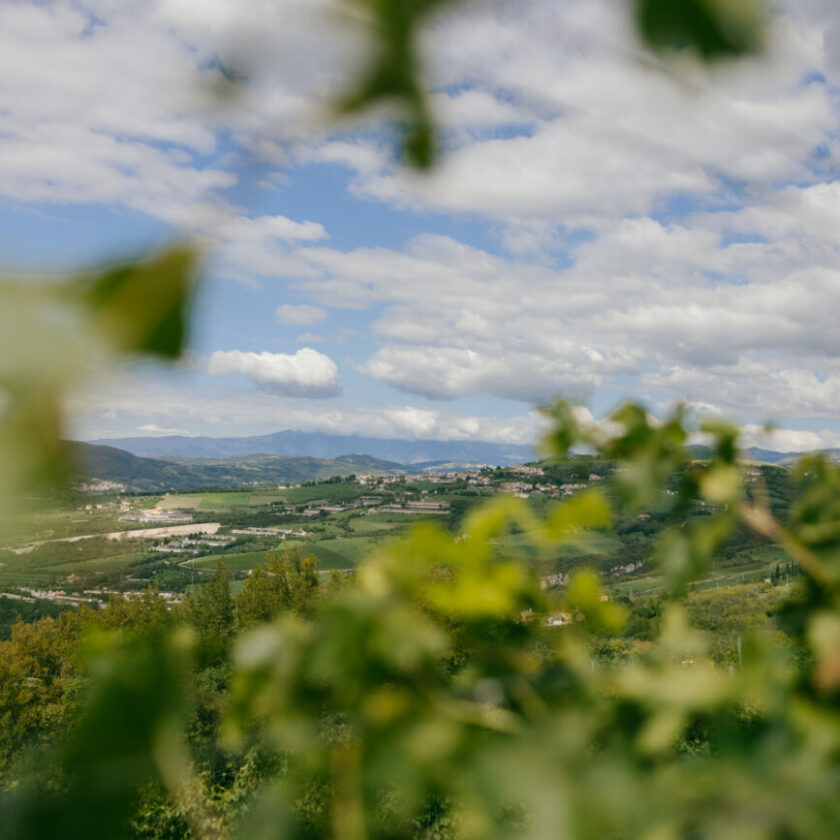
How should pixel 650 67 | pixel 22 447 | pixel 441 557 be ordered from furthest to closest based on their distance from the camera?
pixel 441 557 → pixel 650 67 → pixel 22 447

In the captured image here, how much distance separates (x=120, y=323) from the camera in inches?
12.9

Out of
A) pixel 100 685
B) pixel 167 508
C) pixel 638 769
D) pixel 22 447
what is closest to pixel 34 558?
pixel 100 685

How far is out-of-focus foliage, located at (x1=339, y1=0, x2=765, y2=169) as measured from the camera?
413 mm

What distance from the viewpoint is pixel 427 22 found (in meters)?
0.43

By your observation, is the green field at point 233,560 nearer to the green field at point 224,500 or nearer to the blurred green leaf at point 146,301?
the green field at point 224,500

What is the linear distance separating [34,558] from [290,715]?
32 cm

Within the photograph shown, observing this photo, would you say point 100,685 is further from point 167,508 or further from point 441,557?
point 167,508

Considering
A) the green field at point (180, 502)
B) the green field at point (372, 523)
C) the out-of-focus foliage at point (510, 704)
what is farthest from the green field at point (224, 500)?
the out-of-focus foliage at point (510, 704)

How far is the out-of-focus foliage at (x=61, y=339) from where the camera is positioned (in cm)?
30

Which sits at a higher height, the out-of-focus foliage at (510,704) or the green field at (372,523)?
the out-of-focus foliage at (510,704)

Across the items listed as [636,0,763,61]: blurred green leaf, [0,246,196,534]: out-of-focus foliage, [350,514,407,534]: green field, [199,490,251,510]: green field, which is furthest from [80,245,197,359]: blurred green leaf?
[199,490,251,510]: green field

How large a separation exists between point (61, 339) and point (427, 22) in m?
0.32

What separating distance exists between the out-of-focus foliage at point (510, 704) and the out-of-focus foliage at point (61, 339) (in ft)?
0.69

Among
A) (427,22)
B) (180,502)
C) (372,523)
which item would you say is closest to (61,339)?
(427,22)
